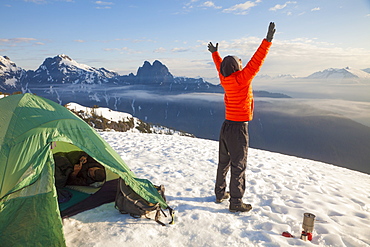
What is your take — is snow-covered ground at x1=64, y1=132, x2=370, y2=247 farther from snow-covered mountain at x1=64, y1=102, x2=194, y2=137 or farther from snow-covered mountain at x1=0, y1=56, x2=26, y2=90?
snow-covered mountain at x1=0, y1=56, x2=26, y2=90

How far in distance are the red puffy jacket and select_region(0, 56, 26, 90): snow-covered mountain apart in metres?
193

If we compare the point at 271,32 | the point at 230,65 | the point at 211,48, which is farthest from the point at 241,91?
the point at 211,48

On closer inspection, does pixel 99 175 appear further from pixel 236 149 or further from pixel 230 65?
pixel 230 65

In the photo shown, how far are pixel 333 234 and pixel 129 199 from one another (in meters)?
3.28

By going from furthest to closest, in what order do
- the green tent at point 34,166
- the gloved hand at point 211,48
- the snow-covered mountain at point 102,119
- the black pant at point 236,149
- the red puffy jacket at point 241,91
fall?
the snow-covered mountain at point 102,119 < the gloved hand at point 211,48 < the black pant at point 236,149 < the red puffy jacket at point 241,91 < the green tent at point 34,166

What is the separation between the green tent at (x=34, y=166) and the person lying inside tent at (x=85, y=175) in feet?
3.52

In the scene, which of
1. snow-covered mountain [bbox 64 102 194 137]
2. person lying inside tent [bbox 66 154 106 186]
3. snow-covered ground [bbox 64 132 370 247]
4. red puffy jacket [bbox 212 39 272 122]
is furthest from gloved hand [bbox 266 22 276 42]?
snow-covered mountain [bbox 64 102 194 137]

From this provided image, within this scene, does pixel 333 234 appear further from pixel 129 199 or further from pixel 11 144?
Result: pixel 11 144

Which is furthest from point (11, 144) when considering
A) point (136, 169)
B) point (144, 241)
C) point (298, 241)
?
point (298, 241)

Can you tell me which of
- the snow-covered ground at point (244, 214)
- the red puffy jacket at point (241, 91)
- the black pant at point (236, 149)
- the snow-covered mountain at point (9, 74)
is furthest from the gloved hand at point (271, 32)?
the snow-covered mountain at point (9, 74)

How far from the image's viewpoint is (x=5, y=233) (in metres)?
2.99

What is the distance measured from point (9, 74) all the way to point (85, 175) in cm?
22033

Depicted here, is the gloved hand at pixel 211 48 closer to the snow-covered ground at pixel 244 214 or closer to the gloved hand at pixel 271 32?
the gloved hand at pixel 271 32

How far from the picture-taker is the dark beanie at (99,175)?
5.10 m
